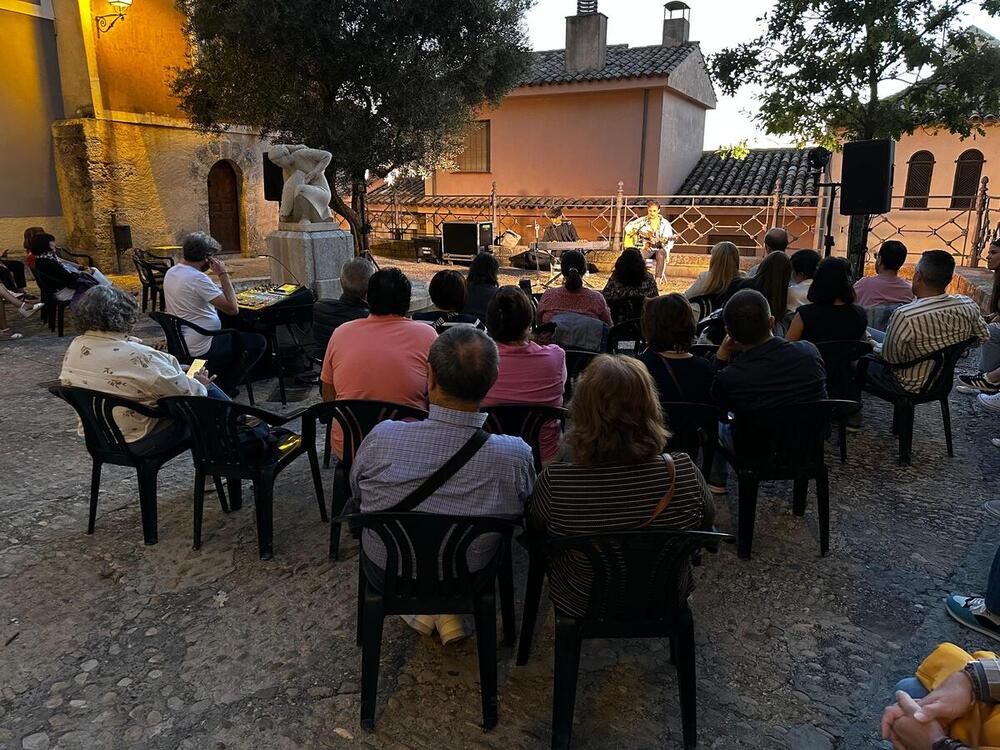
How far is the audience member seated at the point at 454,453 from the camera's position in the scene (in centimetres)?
195

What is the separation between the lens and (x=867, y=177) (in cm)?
771

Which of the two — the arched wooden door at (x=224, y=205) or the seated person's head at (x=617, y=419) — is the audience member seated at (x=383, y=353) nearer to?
the seated person's head at (x=617, y=419)

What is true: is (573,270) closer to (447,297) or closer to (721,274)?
(447,297)

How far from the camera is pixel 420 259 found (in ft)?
55.0

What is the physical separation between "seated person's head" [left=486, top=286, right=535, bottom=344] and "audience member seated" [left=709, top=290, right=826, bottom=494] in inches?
35.3

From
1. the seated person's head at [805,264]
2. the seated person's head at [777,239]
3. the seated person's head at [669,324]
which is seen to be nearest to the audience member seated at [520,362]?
the seated person's head at [669,324]

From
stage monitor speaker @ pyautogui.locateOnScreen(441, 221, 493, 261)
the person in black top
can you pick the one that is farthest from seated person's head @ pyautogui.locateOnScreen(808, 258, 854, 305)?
stage monitor speaker @ pyautogui.locateOnScreen(441, 221, 493, 261)

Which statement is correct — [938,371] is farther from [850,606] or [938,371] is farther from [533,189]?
[533,189]

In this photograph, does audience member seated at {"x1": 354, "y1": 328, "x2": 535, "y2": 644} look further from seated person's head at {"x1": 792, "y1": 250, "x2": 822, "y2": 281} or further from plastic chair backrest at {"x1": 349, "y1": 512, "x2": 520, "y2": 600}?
seated person's head at {"x1": 792, "y1": 250, "x2": 822, "y2": 281}

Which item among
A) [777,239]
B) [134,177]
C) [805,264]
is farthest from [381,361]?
[134,177]

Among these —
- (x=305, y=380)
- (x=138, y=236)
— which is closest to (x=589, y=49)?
(x=138, y=236)

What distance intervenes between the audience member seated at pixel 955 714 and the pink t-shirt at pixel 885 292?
156 inches

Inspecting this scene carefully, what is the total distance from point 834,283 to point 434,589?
10.4 feet

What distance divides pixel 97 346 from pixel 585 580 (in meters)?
2.38
